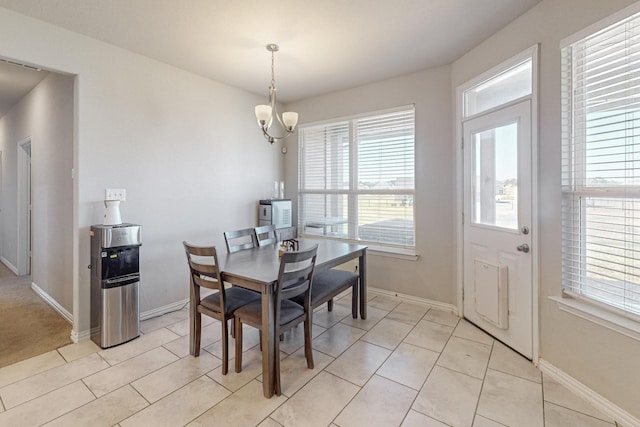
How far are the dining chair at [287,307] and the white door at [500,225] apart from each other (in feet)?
5.45

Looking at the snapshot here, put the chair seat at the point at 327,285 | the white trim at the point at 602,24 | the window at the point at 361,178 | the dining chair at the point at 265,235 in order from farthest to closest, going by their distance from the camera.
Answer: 1. the window at the point at 361,178
2. the dining chair at the point at 265,235
3. the chair seat at the point at 327,285
4. the white trim at the point at 602,24

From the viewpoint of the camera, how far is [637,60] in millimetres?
1648

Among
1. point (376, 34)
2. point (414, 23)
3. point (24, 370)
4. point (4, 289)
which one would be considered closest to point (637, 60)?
point (414, 23)

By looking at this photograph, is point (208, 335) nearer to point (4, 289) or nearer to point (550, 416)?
point (550, 416)

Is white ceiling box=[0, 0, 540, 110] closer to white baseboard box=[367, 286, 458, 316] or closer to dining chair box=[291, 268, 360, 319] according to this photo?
dining chair box=[291, 268, 360, 319]

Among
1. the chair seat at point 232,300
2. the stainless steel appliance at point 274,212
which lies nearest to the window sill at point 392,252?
the stainless steel appliance at point 274,212

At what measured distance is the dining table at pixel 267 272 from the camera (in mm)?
1908

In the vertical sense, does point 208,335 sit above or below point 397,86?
below

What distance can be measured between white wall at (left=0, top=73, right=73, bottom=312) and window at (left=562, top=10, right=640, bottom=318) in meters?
4.20

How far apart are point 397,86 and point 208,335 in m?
3.40

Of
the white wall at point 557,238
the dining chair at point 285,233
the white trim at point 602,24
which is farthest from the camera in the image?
the dining chair at point 285,233

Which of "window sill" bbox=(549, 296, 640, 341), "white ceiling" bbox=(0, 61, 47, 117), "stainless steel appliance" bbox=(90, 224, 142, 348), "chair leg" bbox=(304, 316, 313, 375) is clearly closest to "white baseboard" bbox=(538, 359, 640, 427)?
"window sill" bbox=(549, 296, 640, 341)

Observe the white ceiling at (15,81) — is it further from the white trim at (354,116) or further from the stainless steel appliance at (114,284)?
the white trim at (354,116)

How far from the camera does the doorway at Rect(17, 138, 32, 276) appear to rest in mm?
4410
